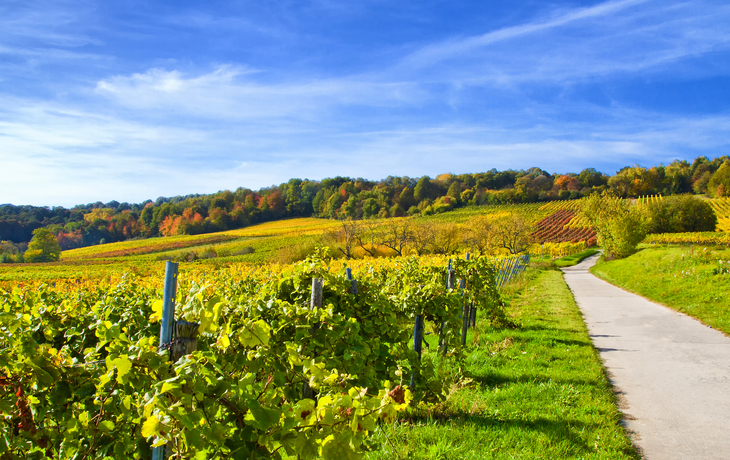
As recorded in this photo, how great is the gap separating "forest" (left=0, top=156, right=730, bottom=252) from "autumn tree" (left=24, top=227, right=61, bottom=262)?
30.4 metres

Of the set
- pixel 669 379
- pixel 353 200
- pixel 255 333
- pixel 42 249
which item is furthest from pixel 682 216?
pixel 42 249

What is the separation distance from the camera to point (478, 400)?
4.45 metres

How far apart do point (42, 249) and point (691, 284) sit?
57.1m

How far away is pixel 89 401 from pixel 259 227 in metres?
83.8

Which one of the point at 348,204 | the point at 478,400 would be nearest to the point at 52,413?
the point at 478,400

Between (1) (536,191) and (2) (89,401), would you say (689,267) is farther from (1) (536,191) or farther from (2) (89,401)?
(1) (536,191)

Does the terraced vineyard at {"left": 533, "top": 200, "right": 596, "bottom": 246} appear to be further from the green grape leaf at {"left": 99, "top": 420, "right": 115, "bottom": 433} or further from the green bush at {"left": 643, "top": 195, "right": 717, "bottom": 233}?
the green grape leaf at {"left": 99, "top": 420, "right": 115, "bottom": 433}

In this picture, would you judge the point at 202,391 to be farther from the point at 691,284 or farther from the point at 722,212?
the point at 722,212

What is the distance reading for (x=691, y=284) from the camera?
12266 mm

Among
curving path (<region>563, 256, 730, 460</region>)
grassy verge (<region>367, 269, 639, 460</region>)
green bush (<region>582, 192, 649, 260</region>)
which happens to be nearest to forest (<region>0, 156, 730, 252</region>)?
green bush (<region>582, 192, 649, 260</region>)

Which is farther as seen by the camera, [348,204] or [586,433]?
[348,204]

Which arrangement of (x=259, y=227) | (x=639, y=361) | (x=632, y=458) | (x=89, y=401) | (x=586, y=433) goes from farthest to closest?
(x=259, y=227) < (x=639, y=361) < (x=586, y=433) < (x=632, y=458) < (x=89, y=401)

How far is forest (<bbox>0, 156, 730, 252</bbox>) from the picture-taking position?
264 feet

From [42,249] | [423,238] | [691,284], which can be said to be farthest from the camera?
[42,249]
